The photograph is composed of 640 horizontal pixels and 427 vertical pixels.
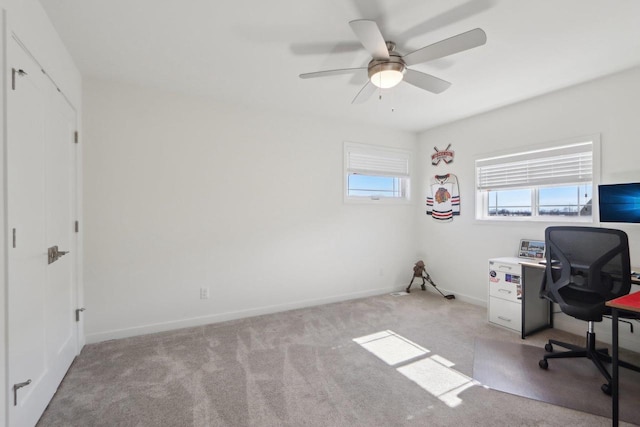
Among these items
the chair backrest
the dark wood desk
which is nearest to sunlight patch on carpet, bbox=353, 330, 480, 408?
the dark wood desk

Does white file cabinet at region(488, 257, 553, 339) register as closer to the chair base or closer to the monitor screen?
the chair base

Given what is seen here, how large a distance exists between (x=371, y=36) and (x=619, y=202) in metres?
2.67

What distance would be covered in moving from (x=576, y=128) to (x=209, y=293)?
4.30m

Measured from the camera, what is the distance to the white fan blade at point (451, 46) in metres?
1.65

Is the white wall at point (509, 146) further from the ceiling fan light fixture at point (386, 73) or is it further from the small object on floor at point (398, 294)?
the ceiling fan light fixture at point (386, 73)

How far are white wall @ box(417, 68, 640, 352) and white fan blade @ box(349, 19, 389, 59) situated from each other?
7.74 feet

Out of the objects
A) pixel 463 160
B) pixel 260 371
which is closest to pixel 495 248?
pixel 463 160

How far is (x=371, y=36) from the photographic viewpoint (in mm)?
1727

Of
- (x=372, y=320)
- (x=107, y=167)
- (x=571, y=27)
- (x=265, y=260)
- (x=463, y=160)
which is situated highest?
(x=571, y=27)

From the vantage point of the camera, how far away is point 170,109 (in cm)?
304

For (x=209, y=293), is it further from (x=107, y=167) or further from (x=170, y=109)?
(x=170, y=109)

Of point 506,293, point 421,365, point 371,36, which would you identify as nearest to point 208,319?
point 421,365

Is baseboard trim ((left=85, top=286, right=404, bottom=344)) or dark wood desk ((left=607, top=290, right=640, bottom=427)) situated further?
baseboard trim ((left=85, top=286, right=404, bottom=344))

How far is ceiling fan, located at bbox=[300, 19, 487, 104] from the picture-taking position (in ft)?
5.45
